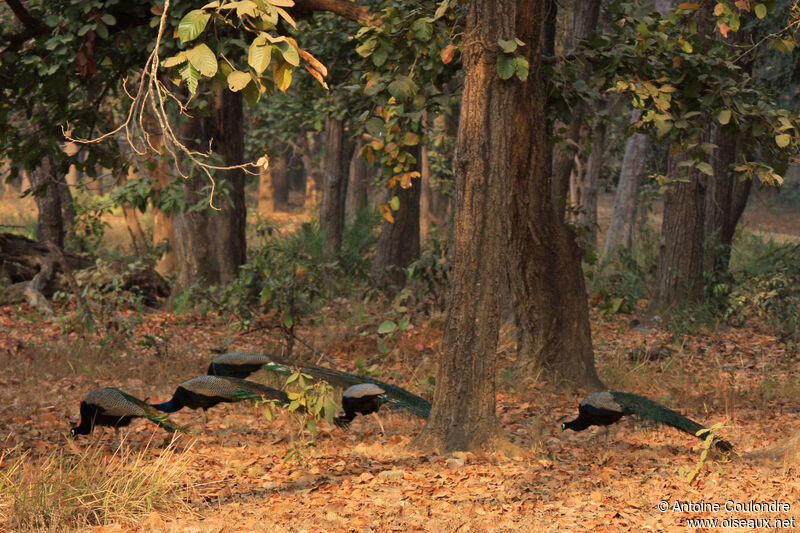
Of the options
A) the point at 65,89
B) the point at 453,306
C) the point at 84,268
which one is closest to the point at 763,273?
the point at 453,306

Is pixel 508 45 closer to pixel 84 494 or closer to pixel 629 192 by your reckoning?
pixel 84 494

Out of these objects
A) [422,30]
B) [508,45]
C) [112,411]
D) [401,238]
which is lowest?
[112,411]

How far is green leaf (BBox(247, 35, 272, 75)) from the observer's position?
2.75m

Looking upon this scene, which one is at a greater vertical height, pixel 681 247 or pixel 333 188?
pixel 333 188

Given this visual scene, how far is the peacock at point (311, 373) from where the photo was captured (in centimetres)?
617

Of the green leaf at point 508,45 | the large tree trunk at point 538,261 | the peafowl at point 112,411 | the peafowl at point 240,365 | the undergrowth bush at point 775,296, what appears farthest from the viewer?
the undergrowth bush at point 775,296

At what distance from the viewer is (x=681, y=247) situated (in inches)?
439

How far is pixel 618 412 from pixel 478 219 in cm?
167

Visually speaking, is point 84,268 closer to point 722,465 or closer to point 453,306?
point 453,306

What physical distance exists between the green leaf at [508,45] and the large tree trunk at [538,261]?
1474 mm

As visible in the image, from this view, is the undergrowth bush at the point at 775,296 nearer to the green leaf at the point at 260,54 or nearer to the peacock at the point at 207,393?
the peacock at the point at 207,393

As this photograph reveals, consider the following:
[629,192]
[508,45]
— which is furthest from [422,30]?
[629,192]

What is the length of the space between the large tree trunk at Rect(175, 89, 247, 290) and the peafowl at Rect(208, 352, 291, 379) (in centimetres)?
513

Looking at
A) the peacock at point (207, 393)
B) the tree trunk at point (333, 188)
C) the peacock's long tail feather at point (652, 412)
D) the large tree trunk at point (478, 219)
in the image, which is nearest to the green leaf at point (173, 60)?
the large tree trunk at point (478, 219)
